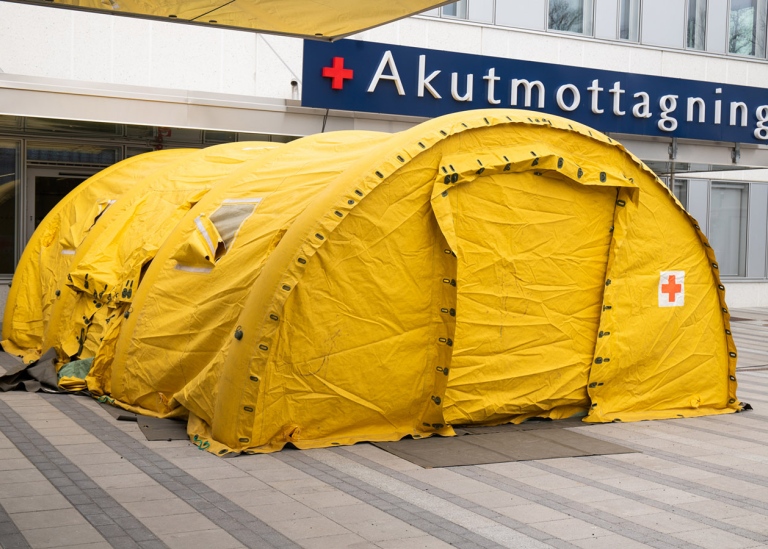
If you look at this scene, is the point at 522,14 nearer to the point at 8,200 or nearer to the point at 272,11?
the point at 8,200

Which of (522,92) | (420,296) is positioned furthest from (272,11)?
(522,92)

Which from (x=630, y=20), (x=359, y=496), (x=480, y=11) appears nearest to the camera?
(x=359, y=496)

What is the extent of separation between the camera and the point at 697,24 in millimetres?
→ 21359

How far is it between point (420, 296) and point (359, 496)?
7.01ft

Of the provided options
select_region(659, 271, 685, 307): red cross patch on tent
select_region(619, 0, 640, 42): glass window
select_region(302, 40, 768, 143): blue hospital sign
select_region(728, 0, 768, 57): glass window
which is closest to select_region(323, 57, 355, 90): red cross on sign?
select_region(302, 40, 768, 143): blue hospital sign

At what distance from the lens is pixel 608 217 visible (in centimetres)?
895

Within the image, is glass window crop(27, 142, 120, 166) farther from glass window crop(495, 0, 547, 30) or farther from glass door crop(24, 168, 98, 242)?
glass window crop(495, 0, 547, 30)

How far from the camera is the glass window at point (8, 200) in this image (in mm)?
14633

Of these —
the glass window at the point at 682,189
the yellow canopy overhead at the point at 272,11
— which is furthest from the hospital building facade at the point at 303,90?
the yellow canopy overhead at the point at 272,11

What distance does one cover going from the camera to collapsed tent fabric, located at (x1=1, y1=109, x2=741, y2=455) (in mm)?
7473

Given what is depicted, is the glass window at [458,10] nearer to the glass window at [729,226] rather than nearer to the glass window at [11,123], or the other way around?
the glass window at [729,226]

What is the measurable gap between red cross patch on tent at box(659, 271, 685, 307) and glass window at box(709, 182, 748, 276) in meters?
13.5

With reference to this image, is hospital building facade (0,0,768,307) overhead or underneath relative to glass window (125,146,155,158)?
overhead

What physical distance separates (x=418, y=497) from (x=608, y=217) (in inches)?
147
